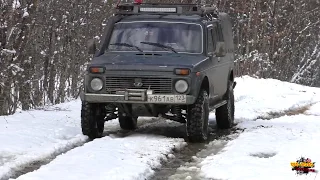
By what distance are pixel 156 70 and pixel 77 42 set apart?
12.2 metres

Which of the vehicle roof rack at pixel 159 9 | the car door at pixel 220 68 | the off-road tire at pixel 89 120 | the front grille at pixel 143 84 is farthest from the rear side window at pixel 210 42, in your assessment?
the off-road tire at pixel 89 120

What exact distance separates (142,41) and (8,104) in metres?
4.89

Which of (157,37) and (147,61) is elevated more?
(157,37)

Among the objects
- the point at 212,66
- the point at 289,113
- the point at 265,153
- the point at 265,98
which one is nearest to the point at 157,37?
the point at 212,66

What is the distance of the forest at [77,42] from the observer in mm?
12945

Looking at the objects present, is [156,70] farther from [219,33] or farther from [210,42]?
[219,33]

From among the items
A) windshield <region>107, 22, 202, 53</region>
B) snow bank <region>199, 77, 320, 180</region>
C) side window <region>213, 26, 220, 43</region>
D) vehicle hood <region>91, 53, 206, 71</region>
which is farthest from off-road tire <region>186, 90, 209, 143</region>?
side window <region>213, 26, 220, 43</region>

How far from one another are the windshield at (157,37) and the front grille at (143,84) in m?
0.89

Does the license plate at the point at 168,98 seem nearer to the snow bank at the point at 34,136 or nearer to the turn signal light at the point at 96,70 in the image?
the turn signal light at the point at 96,70

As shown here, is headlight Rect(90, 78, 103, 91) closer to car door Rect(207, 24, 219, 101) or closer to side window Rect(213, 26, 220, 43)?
car door Rect(207, 24, 219, 101)

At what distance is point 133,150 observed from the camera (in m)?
8.05

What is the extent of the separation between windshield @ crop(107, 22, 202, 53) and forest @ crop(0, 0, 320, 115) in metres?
2.75

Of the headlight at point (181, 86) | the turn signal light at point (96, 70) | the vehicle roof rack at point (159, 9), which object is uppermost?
the vehicle roof rack at point (159, 9)

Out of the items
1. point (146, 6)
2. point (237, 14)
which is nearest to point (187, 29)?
point (146, 6)
